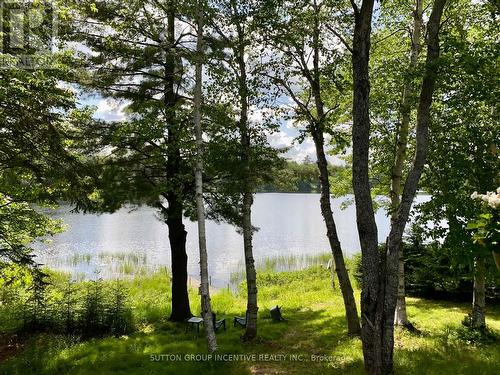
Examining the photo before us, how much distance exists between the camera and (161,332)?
12062 millimetres

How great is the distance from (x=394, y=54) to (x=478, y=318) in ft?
27.7

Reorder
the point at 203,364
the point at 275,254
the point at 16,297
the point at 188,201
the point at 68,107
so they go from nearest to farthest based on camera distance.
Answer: the point at 68,107, the point at 203,364, the point at 188,201, the point at 16,297, the point at 275,254

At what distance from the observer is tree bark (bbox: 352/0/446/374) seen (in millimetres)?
6805

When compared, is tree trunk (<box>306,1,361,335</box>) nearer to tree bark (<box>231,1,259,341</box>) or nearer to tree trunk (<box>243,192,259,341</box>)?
tree bark (<box>231,1,259,341</box>)

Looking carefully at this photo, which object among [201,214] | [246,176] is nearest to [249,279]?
[201,214]

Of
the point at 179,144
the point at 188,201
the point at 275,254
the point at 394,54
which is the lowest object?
the point at 275,254

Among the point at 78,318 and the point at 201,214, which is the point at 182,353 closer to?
the point at 201,214

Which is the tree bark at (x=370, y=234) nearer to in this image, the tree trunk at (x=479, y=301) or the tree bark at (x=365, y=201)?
the tree bark at (x=365, y=201)

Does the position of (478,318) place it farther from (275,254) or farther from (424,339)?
(275,254)

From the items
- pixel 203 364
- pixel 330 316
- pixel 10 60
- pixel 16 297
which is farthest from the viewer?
pixel 16 297

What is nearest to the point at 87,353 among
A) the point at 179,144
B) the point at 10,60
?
the point at 179,144
